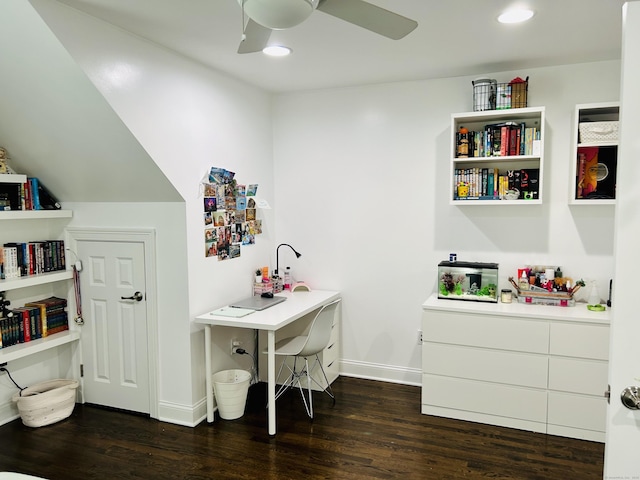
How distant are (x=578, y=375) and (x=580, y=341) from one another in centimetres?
22

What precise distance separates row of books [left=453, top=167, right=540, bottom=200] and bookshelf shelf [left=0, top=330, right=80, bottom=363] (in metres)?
3.05

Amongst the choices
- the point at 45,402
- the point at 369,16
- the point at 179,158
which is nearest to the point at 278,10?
the point at 369,16

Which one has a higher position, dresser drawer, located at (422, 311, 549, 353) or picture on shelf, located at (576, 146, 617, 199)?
picture on shelf, located at (576, 146, 617, 199)

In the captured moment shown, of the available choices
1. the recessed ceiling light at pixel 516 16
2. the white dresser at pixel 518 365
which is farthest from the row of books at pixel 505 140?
the white dresser at pixel 518 365

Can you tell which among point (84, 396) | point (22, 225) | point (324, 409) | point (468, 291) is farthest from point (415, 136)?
point (84, 396)

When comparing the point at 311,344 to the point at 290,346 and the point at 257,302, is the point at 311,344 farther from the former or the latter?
the point at 257,302

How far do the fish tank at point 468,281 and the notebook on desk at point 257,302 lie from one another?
125 centimetres

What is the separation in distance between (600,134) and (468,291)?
1.36m

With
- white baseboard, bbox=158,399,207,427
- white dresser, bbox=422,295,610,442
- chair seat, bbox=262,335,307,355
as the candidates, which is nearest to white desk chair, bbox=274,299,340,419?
chair seat, bbox=262,335,307,355

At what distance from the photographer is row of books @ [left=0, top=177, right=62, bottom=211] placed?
3348mm

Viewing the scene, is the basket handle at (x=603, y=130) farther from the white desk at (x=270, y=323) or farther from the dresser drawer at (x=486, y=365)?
the white desk at (x=270, y=323)

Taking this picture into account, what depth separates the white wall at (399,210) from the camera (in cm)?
352

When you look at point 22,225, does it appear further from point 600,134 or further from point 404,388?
point 600,134

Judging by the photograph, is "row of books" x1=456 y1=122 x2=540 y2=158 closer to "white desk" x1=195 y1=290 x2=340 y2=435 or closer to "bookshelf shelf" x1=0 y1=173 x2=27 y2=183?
"white desk" x1=195 y1=290 x2=340 y2=435
